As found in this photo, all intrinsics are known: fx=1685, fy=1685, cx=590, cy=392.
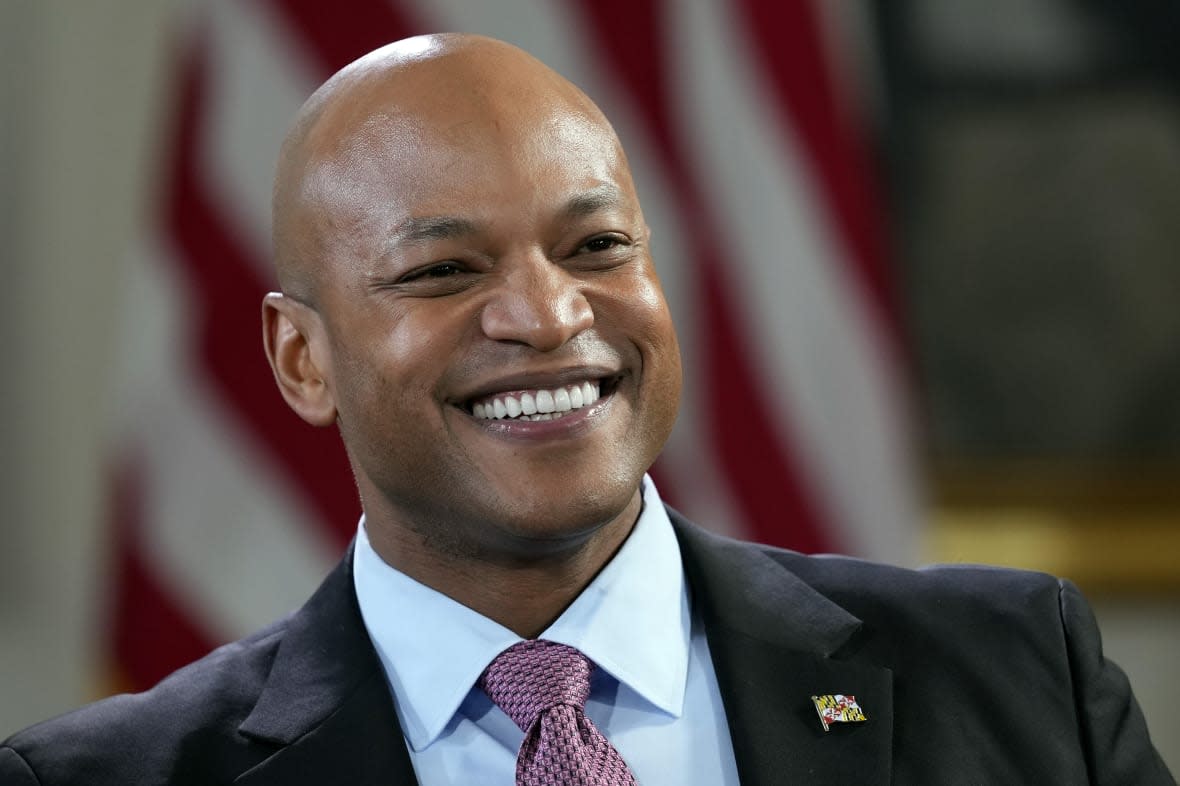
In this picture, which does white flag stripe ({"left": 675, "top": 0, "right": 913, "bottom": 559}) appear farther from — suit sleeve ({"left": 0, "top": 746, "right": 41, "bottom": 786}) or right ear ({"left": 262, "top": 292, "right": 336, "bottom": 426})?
suit sleeve ({"left": 0, "top": 746, "right": 41, "bottom": 786})

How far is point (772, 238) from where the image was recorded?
403cm

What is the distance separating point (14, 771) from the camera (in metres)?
1.91

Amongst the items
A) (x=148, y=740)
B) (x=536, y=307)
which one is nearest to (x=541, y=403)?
(x=536, y=307)

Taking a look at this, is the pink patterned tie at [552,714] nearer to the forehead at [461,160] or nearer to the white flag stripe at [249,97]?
the forehead at [461,160]

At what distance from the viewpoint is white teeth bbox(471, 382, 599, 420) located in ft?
6.12

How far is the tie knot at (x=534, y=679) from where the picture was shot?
1914 millimetres

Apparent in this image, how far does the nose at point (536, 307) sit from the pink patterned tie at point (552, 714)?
379mm

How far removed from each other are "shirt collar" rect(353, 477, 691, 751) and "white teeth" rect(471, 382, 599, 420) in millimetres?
251

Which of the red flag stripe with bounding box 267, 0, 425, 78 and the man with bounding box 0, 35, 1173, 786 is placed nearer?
the man with bounding box 0, 35, 1173, 786

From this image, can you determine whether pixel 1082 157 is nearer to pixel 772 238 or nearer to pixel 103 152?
pixel 772 238

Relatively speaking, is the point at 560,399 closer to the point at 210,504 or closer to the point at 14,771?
the point at 14,771

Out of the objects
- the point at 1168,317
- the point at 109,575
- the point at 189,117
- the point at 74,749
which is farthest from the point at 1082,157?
the point at 74,749

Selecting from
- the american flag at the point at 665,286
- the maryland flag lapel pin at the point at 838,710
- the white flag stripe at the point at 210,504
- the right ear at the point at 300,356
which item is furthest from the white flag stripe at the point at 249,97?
the maryland flag lapel pin at the point at 838,710

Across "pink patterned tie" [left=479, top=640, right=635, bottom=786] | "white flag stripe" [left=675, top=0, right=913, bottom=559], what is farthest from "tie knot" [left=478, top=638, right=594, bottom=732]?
"white flag stripe" [left=675, top=0, right=913, bottom=559]
